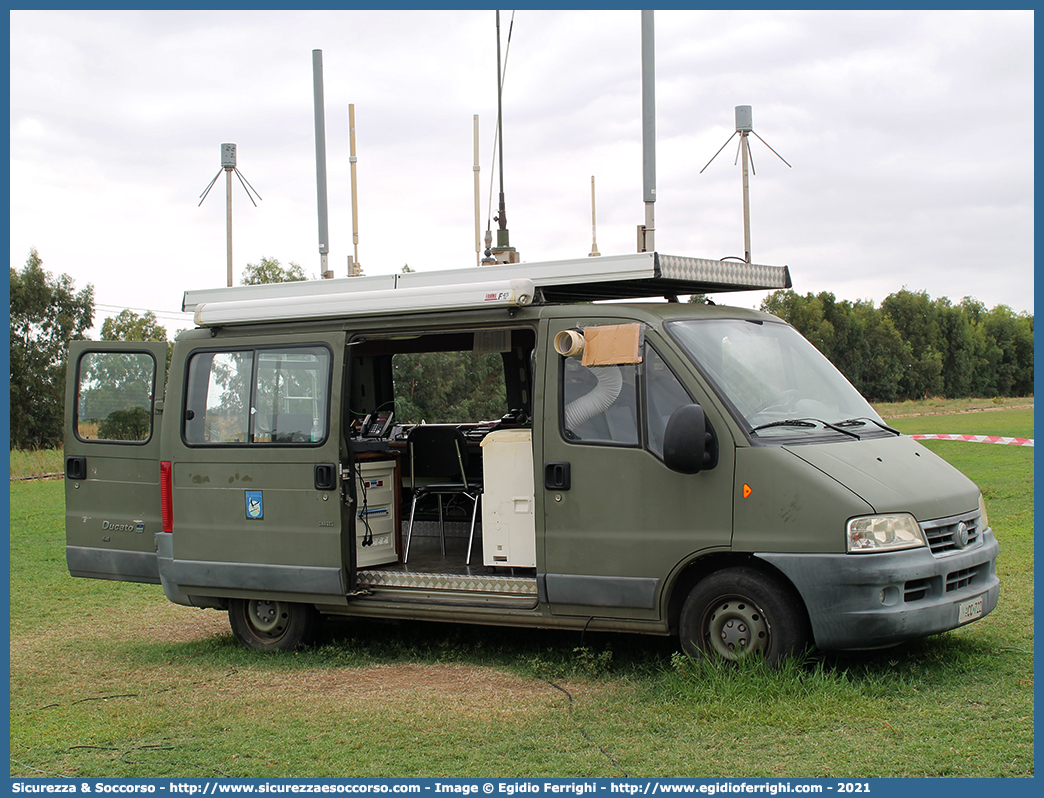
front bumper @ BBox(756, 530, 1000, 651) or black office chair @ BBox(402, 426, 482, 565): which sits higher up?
black office chair @ BBox(402, 426, 482, 565)

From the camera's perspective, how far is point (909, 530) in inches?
244

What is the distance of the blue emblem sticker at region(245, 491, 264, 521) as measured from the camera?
323 inches

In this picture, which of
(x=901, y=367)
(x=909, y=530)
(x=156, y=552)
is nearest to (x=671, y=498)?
(x=909, y=530)

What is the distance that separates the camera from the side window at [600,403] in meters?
6.90

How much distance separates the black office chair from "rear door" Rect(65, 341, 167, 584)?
7.14 feet

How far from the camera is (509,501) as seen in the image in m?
7.52

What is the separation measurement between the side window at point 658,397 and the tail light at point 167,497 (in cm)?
397

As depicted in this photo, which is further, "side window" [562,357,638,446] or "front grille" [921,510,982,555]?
"side window" [562,357,638,446]

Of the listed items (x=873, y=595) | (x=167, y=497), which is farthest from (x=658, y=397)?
(x=167, y=497)

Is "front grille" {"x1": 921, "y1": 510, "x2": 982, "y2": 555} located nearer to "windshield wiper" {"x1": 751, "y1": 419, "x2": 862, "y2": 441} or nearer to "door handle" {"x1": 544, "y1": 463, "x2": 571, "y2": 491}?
"windshield wiper" {"x1": 751, "y1": 419, "x2": 862, "y2": 441}

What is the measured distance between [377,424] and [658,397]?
12.9 feet

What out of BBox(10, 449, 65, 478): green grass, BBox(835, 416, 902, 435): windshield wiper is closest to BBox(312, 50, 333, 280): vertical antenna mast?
BBox(835, 416, 902, 435): windshield wiper

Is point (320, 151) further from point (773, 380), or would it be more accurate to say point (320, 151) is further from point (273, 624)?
point (773, 380)

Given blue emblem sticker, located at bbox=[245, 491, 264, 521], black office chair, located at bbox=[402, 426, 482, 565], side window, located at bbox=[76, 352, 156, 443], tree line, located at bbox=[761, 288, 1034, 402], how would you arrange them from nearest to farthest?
1. blue emblem sticker, located at bbox=[245, 491, 264, 521]
2. side window, located at bbox=[76, 352, 156, 443]
3. black office chair, located at bbox=[402, 426, 482, 565]
4. tree line, located at bbox=[761, 288, 1034, 402]
